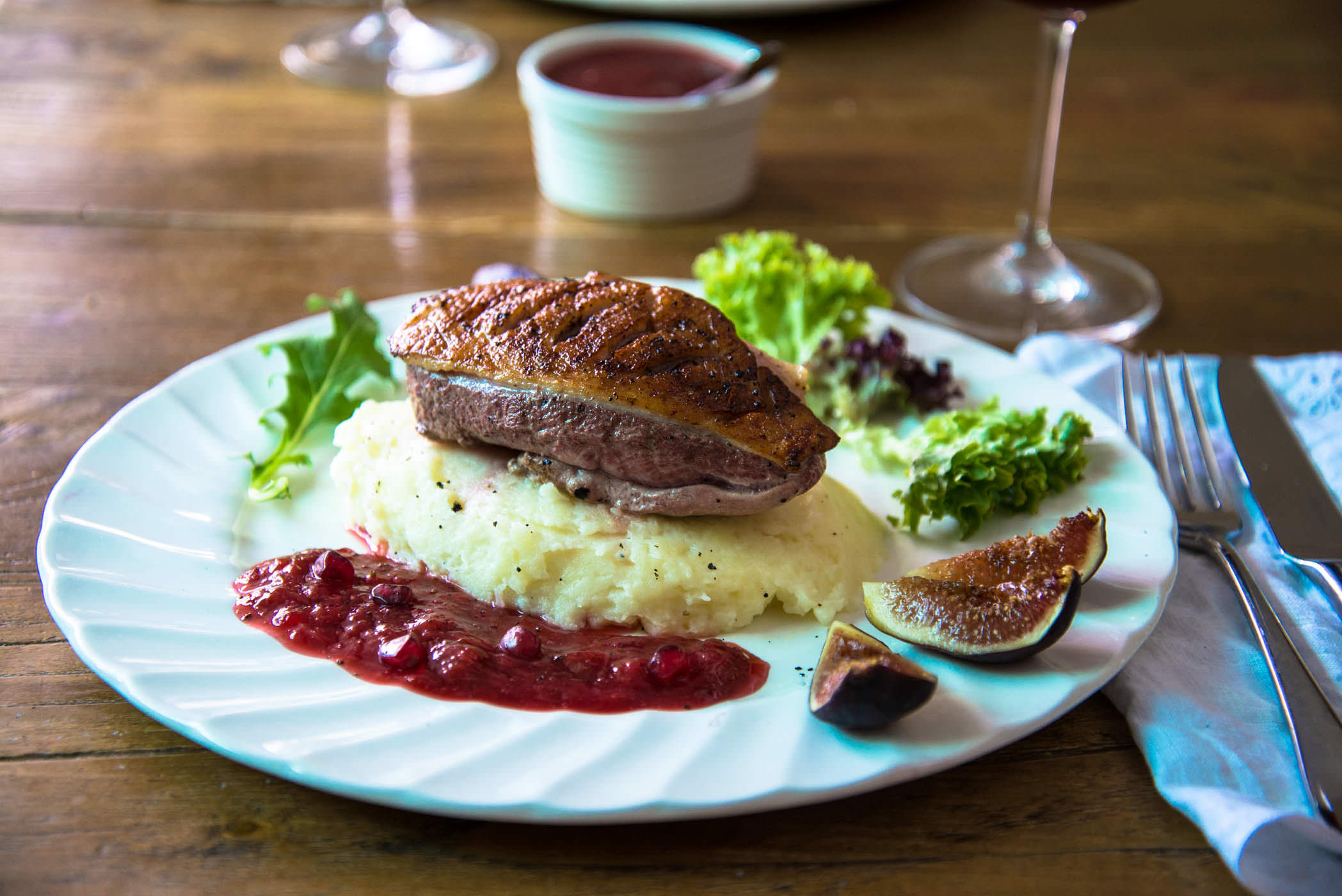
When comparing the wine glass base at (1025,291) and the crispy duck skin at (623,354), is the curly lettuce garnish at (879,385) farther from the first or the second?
the wine glass base at (1025,291)

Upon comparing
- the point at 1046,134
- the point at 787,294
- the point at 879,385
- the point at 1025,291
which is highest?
the point at 1046,134

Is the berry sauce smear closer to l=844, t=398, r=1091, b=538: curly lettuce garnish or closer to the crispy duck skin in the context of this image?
the crispy duck skin

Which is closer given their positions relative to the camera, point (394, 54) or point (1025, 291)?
point (1025, 291)

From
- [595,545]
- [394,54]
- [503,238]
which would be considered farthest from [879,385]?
[394,54]

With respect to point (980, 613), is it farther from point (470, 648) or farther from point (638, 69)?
point (638, 69)

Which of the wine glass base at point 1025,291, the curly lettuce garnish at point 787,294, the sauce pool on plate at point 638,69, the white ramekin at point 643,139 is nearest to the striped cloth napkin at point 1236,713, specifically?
the wine glass base at point 1025,291

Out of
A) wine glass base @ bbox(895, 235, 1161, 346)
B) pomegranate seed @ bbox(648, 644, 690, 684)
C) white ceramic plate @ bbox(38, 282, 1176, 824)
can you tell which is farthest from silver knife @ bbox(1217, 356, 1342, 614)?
pomegranate seed @ bbox(648, 644, 690, 684)
